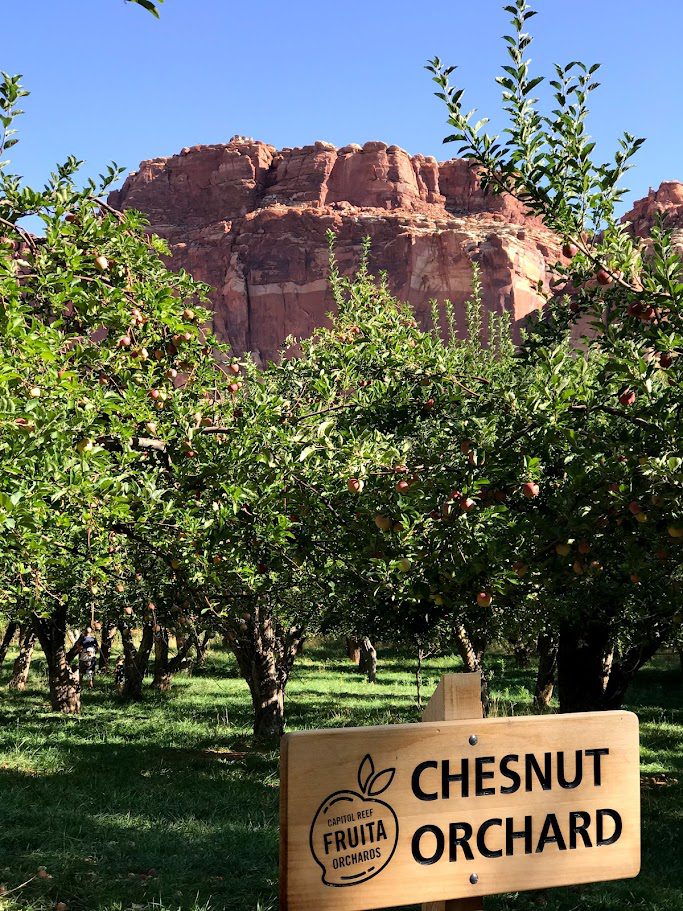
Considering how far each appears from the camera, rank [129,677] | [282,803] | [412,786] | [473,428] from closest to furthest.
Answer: [282,803] → [412,786] → [473,428] → [129,677]

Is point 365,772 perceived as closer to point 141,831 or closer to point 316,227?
point 141,831

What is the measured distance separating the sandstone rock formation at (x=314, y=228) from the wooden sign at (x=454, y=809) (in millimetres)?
68723

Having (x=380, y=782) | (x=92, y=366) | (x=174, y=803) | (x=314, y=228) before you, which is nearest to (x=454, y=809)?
(x=380, y=782)

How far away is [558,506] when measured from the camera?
15.5 ft

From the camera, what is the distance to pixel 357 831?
229 centimetres

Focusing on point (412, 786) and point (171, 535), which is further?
point (171, 535)

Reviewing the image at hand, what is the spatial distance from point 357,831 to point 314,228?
87582 millimetres

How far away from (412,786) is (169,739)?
1292 cm

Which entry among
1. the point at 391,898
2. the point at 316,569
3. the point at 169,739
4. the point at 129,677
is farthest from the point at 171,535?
the point at 129,677

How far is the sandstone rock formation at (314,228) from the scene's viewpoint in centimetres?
7850

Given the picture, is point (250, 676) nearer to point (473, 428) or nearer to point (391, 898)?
point (473, 428)

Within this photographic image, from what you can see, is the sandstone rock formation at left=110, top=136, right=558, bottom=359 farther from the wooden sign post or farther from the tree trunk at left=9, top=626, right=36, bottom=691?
the wooden sign post

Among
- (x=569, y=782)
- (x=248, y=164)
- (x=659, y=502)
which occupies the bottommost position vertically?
(x=569, y=782)

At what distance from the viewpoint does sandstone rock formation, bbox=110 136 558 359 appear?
78.5m
